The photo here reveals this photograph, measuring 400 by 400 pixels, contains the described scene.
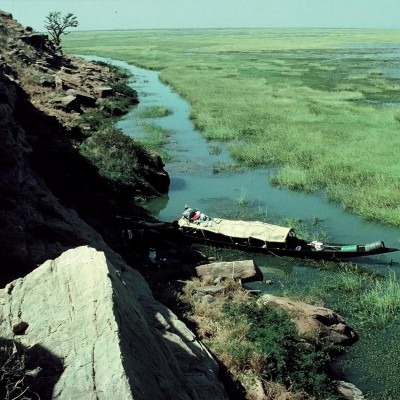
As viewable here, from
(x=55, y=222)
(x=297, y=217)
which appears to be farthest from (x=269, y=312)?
(x=297, y=217)

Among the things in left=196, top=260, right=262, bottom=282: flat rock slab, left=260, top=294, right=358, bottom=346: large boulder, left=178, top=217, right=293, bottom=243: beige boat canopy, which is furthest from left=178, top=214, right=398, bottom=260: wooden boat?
left=260, top=294, right=358, bottom=346: large boulder

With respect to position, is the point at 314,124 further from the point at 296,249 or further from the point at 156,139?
the point at 296,249

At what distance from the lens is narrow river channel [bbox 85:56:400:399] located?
21.4 meters

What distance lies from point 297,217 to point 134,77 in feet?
250

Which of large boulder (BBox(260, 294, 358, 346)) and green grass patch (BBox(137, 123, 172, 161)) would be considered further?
green grass patch (BBox(137, 123, 172, 161))

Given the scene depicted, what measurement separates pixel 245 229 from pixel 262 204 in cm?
631

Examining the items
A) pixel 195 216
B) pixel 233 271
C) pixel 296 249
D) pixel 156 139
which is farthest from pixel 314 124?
pixel 233 271

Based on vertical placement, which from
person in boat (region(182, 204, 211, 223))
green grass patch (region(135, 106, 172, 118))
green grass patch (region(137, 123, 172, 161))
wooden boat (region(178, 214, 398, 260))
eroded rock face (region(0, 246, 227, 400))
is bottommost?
wooden boat (region(178, 214, 398, 260))

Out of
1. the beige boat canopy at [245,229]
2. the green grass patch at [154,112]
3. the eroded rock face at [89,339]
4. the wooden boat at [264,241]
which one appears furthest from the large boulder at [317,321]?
the green grass patch at [154,112]

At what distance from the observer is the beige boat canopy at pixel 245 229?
75.8 ft

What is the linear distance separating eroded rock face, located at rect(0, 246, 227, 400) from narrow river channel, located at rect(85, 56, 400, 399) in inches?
327

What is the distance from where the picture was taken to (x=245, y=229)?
946 inches

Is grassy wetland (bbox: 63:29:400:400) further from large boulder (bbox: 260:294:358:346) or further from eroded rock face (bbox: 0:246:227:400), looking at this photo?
eroded rock face (bbox: 0:246:227:400)

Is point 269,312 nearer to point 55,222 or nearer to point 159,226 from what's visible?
point 55,222
